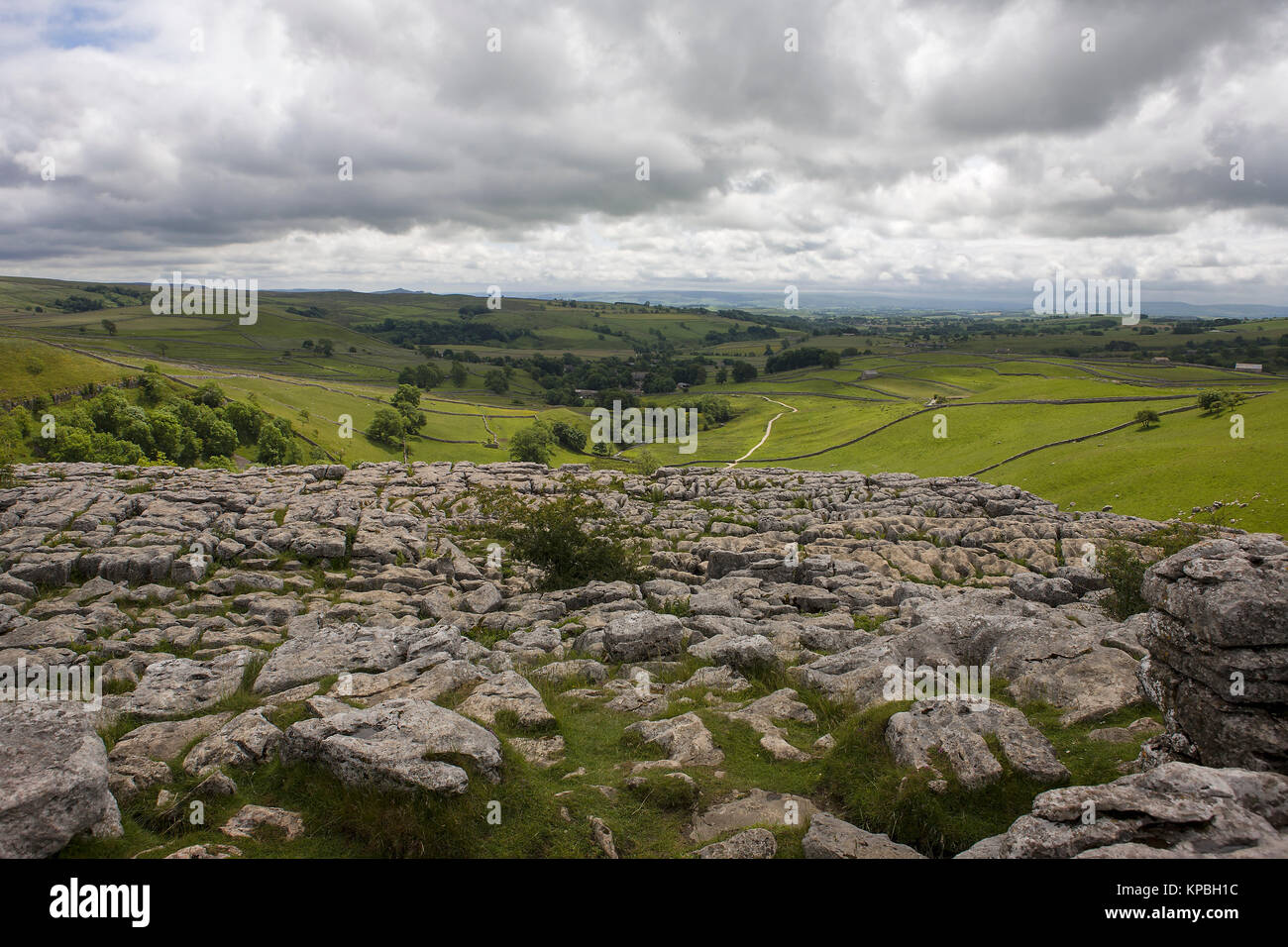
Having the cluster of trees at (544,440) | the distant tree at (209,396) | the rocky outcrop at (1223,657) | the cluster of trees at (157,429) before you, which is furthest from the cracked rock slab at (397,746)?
the distant tree at (209,396)

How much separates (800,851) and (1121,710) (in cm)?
752

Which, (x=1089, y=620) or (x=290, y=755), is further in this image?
(x=1089, y=620)

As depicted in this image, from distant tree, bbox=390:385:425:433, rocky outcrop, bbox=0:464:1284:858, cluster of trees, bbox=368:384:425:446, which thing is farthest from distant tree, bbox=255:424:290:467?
rocky outcrop, bbox=0:464:1284:858

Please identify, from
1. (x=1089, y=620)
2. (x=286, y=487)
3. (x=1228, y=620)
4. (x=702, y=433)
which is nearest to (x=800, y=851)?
(x=1228, y=620)

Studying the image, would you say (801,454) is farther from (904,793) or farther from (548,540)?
(904,793)

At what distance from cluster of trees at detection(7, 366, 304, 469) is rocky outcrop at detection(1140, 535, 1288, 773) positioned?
9013 cm

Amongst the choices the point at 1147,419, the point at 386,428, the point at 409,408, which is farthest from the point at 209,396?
the point at 1147,419

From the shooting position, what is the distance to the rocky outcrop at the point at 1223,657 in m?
8.74

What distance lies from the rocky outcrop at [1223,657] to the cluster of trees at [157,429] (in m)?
90.1

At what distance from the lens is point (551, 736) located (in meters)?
12.9

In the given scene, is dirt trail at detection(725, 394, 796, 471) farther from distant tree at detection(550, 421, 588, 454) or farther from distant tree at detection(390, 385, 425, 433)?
distant tree at detection(390, 385, 425, 433)

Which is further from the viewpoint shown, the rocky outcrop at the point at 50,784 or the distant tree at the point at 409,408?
the distant tree at the point at 409,408

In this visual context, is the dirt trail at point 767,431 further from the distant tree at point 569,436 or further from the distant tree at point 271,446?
the distant tree at point 271,446

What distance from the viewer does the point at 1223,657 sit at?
9.17 m
